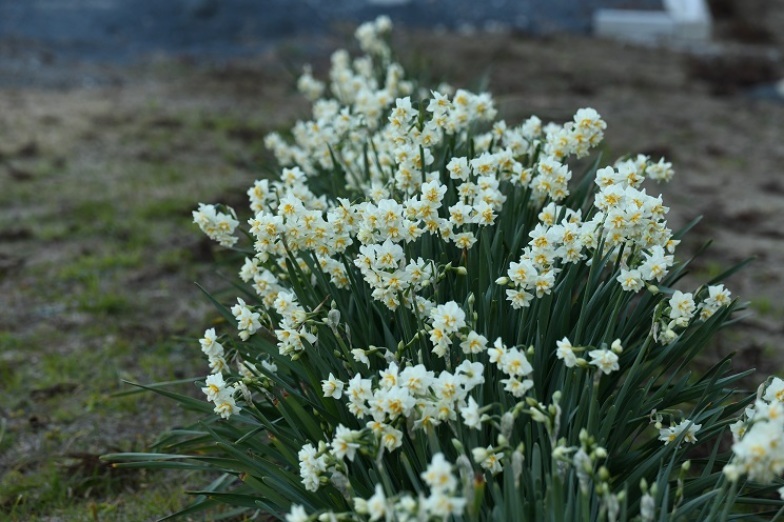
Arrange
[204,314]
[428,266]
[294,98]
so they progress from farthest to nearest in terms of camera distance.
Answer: [294,98], [204,314], [428,266]

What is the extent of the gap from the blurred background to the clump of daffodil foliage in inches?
24.7

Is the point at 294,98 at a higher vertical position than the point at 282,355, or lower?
lower

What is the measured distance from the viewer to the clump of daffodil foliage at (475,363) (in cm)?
201

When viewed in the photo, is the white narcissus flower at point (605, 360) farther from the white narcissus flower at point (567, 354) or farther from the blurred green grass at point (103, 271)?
the blurred green grass at point (103, 271)

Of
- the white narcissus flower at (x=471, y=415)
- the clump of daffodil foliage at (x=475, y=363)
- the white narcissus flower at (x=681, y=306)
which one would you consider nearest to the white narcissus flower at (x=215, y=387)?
the clump of daffodil foliage at (x=475, y=363)

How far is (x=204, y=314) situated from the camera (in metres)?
4.07

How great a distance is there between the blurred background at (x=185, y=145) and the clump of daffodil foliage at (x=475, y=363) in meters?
0.63

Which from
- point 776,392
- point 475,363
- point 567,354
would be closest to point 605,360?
point 567,354

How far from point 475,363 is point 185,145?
460 cm

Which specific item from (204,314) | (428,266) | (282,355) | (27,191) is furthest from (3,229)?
(428,266)

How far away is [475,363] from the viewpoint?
206cm

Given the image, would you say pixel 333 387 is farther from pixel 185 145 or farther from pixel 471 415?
pixel 185 145

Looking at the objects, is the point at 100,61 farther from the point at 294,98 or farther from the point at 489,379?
the point at 489,379

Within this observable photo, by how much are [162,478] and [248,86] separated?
200 inches
